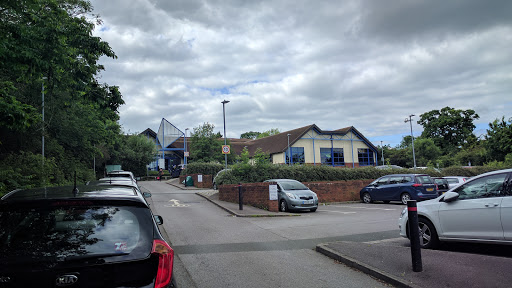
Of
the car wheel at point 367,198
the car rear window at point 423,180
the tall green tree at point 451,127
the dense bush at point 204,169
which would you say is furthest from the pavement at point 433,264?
the tall green tree at point 451,127

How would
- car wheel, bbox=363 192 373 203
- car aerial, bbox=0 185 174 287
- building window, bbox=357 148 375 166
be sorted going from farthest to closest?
1. building window, bbox=357 148 375 166
2. car wheel, bbox=363 192 373 203
3. car aerial, bbox=0 185 174 287

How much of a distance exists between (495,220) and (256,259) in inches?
172

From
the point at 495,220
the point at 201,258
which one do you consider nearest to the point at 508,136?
the point at 495,220

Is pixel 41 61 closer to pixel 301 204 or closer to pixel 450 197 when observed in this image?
pixel 450 197

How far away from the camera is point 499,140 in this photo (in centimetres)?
3806

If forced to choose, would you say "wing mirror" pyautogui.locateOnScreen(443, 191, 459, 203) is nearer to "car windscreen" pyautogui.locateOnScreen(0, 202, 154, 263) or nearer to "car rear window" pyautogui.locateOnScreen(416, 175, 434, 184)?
"car windscreen" pyautogui.locateOnScreen(0, 202, 154, 263)

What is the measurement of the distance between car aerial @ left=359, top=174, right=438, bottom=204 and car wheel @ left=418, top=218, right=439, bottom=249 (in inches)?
389

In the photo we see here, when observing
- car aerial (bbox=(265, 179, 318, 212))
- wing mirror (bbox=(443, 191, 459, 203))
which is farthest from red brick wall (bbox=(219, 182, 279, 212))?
wing mirror (bbox=(443, 191, 459, 203))

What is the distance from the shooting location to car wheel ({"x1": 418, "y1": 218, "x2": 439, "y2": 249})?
271 inches

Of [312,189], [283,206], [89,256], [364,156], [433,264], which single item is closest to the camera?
[89,256]

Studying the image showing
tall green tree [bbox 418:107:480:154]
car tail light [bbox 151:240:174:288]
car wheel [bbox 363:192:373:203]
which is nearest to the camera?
car tail light [bbox 151:240:174:288]

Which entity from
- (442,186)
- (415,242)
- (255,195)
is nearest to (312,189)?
(255,195)

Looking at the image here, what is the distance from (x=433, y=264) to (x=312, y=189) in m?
13.4

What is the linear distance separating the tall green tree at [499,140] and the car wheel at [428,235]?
124 ft
